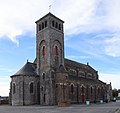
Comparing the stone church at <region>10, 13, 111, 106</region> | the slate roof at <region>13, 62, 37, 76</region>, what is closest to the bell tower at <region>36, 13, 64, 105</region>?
the stone church at <region>10, 13, 111, 106</region>

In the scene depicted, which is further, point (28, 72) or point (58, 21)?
point (58, 21)

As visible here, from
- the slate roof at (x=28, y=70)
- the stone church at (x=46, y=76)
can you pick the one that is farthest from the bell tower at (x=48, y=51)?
the slate roof at (x=28, y=70)

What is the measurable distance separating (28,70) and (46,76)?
4776 mm

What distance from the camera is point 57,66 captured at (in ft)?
185

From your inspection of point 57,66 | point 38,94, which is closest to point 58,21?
point 57,66

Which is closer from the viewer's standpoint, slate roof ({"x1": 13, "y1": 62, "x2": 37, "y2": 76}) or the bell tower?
the bell tower

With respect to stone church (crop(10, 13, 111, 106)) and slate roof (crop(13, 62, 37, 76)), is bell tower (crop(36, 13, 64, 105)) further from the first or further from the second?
slate roof (crop(13, 62, 37, 76))

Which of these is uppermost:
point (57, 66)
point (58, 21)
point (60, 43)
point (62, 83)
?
point (58, 21)

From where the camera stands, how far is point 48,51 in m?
55.3

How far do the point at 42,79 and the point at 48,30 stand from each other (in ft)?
38.6

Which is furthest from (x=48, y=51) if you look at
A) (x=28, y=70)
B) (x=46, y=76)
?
(x=28, y=70)

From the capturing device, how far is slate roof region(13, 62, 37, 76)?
5440 cm

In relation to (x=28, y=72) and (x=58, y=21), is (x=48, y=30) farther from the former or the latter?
(x=28, y=72)

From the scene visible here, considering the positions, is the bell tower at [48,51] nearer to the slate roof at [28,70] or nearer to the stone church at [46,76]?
the stone church at [46,76]
